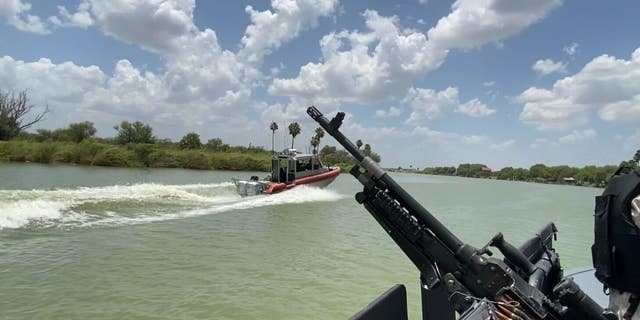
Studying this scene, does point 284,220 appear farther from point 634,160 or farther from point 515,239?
point 634,160

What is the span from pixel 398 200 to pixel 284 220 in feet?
35.5

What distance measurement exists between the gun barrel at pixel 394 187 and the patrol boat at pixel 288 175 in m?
16.2

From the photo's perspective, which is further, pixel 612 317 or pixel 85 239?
pixel 85 239

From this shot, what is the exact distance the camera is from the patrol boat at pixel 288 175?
19.6 m

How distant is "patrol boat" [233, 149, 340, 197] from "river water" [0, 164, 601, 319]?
13.9 feet

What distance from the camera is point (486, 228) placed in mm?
15727

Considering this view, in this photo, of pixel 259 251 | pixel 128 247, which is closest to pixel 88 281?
pixel 128 247

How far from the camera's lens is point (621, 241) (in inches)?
83.0

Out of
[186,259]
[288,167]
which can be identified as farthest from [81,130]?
[186,259]

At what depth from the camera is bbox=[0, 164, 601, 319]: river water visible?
5562 mm

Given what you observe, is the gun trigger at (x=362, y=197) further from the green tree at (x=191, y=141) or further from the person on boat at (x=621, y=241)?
the green tree at (x=191, y=141)

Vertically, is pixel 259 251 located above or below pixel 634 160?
below

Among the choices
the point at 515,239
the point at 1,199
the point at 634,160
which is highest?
the point at 634,160

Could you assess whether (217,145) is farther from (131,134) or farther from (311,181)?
(311,181)
